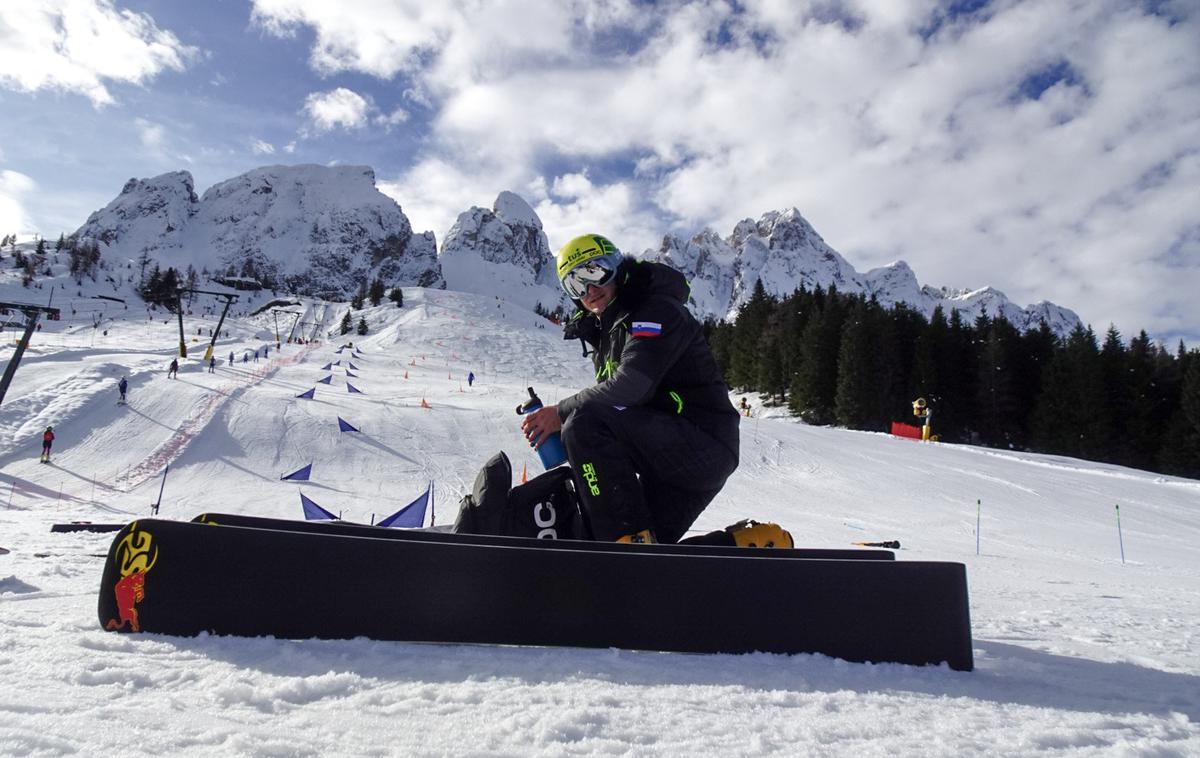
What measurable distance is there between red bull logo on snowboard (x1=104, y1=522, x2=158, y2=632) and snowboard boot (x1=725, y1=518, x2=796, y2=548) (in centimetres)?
223

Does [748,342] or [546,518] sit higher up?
[748,342]

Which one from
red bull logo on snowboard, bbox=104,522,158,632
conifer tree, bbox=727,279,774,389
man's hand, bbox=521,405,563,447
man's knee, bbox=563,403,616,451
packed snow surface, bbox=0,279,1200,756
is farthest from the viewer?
conifer tree, bbox=727,279,774,389

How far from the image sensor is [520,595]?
1.94 m

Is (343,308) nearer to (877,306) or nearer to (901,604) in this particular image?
(877,306)

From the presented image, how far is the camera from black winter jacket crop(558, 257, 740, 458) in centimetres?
291

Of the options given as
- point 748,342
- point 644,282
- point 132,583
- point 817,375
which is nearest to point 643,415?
point 644,282

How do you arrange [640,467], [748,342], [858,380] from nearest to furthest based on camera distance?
1. [640,467]
2. [858,380]
3. [748,342]

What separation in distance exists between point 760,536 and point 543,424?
1180 millimetres

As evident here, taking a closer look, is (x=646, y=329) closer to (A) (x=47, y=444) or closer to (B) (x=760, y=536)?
(B) (x=760, y=536)

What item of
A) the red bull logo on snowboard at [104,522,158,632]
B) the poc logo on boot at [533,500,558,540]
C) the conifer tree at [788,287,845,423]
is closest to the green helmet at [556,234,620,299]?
the poc logo on boot at [533,500,558,540]

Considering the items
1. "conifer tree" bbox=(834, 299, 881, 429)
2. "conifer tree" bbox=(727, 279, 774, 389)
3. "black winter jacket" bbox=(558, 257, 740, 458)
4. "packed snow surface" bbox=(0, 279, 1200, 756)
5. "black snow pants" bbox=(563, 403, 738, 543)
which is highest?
"conifer tree" bbox=(727, 279, 774, 389)

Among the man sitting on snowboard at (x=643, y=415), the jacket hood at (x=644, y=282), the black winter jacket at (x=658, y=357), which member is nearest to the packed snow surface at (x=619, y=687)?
the man sitting on snowboard at (x=643, y=415)

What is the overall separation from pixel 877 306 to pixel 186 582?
50.9 meters

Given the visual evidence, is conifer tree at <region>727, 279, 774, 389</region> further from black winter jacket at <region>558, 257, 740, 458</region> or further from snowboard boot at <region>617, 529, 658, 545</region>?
snowboard boot at <region>617, 529, 658, 545</region>
